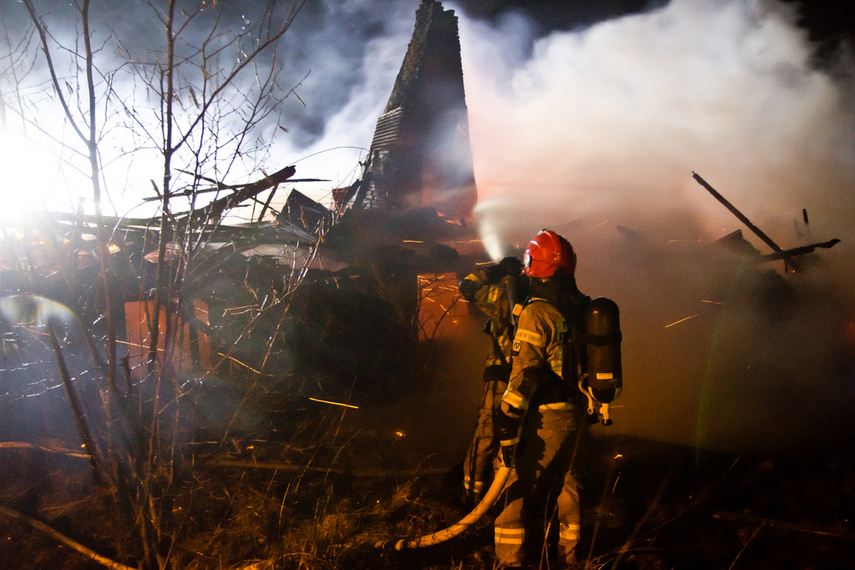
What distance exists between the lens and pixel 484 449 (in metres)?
3.81

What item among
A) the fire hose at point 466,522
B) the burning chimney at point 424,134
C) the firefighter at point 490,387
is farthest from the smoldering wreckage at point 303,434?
the burning chimney at point 424,134

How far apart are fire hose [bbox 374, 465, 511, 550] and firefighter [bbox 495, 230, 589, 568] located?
74mm

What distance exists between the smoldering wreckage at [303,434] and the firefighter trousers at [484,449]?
244 millimetres

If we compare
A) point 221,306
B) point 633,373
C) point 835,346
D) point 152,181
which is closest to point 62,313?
point 221,306

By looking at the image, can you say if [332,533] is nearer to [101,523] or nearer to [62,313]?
[101,523]

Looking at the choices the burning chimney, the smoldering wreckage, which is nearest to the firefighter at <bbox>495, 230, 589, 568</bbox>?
the smoldering wreckage

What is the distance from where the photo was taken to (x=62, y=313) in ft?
16.7

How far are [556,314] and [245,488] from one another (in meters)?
3.32

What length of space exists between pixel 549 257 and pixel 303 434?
148 inches

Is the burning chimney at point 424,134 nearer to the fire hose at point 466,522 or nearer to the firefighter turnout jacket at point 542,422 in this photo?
the firefighter turnout jacket at point 542,422

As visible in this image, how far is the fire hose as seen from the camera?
3.12 m

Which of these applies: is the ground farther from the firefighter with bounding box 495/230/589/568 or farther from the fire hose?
the firefighter with bounding box 495/230/589/568

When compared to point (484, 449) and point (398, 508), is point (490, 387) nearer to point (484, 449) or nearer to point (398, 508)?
point (484, 449)

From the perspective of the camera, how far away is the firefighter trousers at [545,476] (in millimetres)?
3100
